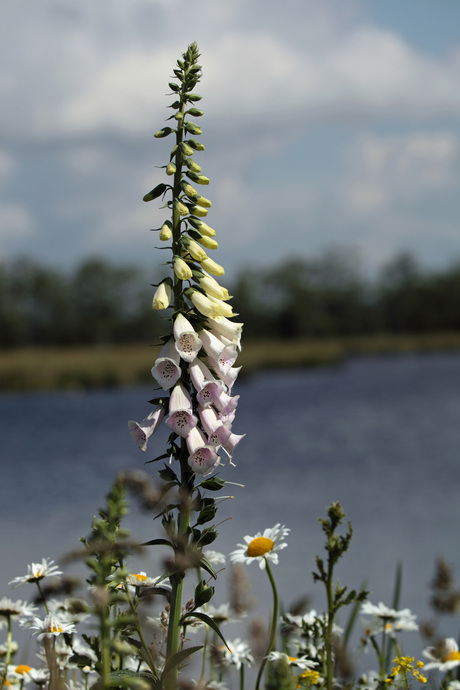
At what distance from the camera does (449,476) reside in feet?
64.6

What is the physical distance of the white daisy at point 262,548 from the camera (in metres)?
3.48

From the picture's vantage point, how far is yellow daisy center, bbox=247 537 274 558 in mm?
3531

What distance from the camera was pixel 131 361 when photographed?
55281 millimetres

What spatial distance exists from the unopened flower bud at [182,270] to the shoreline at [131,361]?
2746 centimetres

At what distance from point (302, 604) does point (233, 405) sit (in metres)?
0.97

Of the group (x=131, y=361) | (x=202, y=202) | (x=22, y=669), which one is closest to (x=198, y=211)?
(x=202, y=202)

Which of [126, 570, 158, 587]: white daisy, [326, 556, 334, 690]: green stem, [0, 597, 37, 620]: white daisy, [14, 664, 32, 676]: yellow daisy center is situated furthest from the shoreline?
[326, 556, 334, 690]: green stem

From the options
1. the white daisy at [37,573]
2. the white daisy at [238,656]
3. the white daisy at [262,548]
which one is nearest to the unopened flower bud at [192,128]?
the white daisy at [262,548]

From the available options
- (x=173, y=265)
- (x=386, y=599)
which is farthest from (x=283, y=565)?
(x=173, y=265)

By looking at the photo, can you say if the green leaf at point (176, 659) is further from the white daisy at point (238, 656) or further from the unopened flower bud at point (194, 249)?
the unopened flower bud at point (194, 249)

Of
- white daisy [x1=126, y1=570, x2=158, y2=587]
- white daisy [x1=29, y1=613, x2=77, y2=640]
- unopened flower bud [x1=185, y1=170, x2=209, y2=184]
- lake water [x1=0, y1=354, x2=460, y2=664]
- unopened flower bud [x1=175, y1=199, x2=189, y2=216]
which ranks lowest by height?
white daisy [x1=29, y1=613, x2=77, y2=640]

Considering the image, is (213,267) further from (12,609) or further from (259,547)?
(12,609)

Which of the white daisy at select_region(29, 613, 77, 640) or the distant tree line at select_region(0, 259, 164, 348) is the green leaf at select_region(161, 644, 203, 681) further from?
the distant tree line at select_region(0, 259, 164, 348)

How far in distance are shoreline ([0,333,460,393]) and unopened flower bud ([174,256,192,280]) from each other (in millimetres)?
27459
